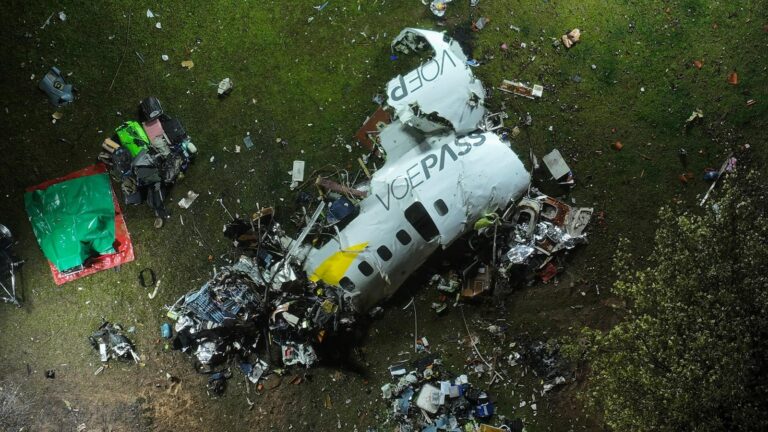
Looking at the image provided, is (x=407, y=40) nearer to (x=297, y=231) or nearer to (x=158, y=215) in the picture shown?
(x=297, y=231)

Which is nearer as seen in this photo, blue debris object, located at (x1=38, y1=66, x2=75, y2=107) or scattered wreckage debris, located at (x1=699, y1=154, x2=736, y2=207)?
scattered wreckage debris, located at (x1=699, y1=154, x2=736, y2=207)

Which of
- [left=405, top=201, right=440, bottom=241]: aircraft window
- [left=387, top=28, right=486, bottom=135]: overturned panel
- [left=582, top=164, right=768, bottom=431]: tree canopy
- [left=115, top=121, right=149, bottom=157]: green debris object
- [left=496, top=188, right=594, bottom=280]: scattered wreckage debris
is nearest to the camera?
[left=582, top=164, right=768, bottom=431]: tree canopy

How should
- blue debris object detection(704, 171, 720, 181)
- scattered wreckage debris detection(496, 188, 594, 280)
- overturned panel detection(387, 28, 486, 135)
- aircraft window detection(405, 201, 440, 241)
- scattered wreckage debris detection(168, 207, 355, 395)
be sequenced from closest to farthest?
aircraft window detection(405, 201, 440, 241) → overturned panel detection(387, 28, 486, 135) → scattered wreckage debris detection(168, 207, 355, 395) → scattered wreckage debris detection(496, 188, 594, 280) → blue debris object detection(704, 171, 720, 181)

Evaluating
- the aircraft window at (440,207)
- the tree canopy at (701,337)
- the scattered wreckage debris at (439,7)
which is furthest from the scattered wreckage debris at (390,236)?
the tree canopy at (701,337)

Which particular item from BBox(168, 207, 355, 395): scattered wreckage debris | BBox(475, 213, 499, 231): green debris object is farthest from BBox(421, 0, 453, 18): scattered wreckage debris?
BBox(168, 207, 355, 395): scattered wreckage debris

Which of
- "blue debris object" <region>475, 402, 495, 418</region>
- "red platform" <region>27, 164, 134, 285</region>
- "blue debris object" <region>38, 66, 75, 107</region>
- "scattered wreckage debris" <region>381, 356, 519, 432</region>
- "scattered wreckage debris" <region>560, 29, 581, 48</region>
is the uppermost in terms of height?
"blue debris object" <region>38, 66, 75, 107</region>

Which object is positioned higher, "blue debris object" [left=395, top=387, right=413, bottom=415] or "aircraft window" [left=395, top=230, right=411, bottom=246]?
"aircraft window" [left=395, top=230, right=411, bottom=246]

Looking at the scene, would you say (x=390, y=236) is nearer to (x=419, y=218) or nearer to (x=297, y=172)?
(x=419, y=218)

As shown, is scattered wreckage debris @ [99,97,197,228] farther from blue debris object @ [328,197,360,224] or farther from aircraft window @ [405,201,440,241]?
aircraft window @ [405,201,440,241]

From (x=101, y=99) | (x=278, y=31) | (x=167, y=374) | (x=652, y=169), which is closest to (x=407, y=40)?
(x=278, y=31)
